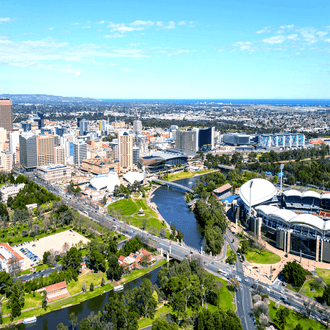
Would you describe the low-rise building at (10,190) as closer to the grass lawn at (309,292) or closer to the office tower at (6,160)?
the office tower at (6,160)

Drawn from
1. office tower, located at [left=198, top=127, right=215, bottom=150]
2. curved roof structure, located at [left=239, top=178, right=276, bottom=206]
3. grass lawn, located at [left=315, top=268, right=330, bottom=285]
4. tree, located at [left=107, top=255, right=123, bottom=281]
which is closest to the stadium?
curved roof structure, located at [left=239, top=178, right=276, bottom=206]

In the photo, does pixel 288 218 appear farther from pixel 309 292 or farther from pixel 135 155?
pixel 135 155

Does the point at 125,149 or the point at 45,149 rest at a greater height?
the point at 125,149

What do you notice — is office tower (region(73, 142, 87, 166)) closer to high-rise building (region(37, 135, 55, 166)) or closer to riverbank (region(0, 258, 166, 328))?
high-rise building (region(37, 135, 55, 166))

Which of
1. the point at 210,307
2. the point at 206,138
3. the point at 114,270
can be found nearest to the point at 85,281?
the point at 114,270

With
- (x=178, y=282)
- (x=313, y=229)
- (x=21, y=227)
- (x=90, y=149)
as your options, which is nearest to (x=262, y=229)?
(x=313, y=229)

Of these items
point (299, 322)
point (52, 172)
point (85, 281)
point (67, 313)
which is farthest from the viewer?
point (52, 172)
